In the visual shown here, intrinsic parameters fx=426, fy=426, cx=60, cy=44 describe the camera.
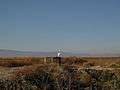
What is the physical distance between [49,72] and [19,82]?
2.03m

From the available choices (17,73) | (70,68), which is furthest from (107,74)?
(17,73)

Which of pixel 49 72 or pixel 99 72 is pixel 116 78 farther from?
pixel 49 72

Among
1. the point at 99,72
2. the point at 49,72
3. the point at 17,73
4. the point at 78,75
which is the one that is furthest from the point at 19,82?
the point at 99,72

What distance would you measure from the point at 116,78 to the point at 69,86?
2.65 metres

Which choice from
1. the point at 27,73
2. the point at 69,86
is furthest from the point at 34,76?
the point at 69,86

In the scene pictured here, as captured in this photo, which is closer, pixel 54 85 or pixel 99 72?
pixel 54 85

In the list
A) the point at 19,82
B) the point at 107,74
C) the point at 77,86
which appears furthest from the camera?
the point at 107,74

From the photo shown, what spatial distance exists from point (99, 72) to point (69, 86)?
8.39 ft

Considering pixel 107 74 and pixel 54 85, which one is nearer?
pixel 54 85

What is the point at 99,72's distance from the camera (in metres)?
21.8

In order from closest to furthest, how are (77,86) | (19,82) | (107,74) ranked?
(19,82) → (77,86) → (107,74)

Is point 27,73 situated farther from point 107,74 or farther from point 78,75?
point 107,74

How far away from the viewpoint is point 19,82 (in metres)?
18.9

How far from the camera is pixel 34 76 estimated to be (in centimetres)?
1981
